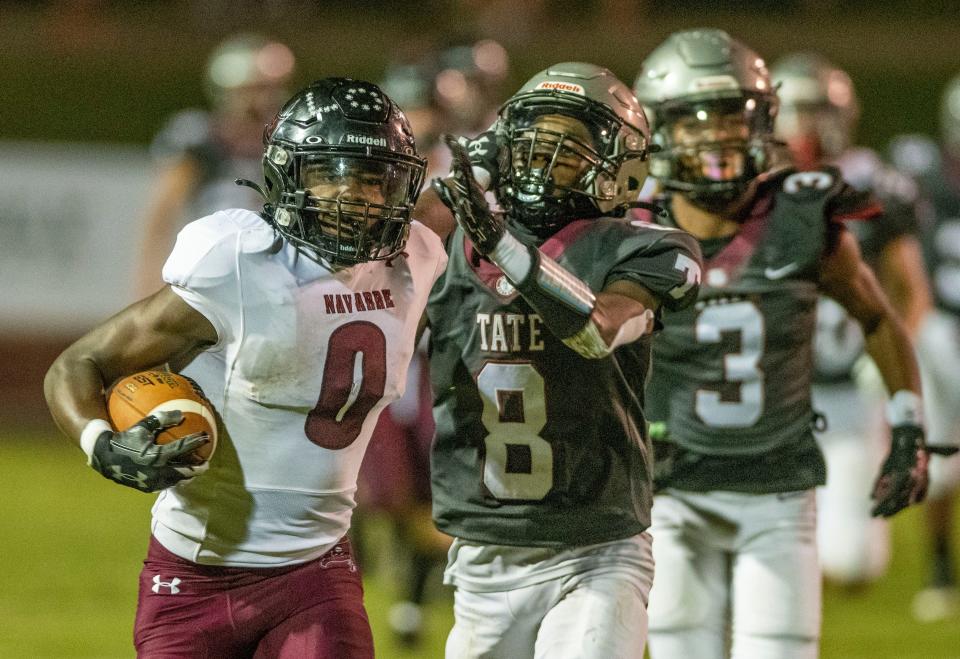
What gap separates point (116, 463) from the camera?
9.93 ft

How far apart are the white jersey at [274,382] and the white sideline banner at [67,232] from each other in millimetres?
8520

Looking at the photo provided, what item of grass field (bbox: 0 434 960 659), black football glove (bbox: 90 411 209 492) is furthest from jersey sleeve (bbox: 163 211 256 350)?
grass field (bbox: 0 434 960 659)

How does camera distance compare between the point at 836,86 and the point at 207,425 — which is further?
the point at 836,86

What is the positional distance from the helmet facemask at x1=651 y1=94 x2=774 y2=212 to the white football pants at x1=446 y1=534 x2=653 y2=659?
1054mm

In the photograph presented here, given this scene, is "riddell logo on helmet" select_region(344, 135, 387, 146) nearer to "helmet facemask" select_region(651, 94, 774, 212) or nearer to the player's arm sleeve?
the player's arm sleeve

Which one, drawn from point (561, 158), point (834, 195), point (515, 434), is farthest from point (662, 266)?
point (834, 195)

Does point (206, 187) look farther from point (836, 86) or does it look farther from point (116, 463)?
point (116, 463)

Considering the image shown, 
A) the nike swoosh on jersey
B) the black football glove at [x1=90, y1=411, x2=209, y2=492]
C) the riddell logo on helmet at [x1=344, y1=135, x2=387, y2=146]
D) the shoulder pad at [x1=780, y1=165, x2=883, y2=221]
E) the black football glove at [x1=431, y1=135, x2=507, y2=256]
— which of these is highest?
the shoulder pad at [x1=780, y1=165, x2=883, y2=221]

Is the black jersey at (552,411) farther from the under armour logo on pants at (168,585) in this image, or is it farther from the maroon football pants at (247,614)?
the under armour logo on pants at (168,585)

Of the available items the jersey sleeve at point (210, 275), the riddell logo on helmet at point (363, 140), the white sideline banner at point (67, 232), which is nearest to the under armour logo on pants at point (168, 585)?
the jersey sleeve at point (210, 275)

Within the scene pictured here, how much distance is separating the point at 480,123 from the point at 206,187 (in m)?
1.54

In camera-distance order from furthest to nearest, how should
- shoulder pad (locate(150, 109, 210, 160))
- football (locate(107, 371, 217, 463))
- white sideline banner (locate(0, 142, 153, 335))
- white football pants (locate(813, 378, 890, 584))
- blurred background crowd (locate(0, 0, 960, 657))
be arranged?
blurred background crowd (locate(0, 0, 960, 657)), white sideline banner (locate(0, 142, 153, 335)), shoulder pad (locate(150, 109, 210, 160)), white football pants (locate(813, 378, 890, 584)), football (locate(107, 371, 217, 463))

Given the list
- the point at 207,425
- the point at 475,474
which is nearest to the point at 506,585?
the point at 475,474

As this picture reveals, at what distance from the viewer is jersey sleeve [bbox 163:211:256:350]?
→ 3.22 m
